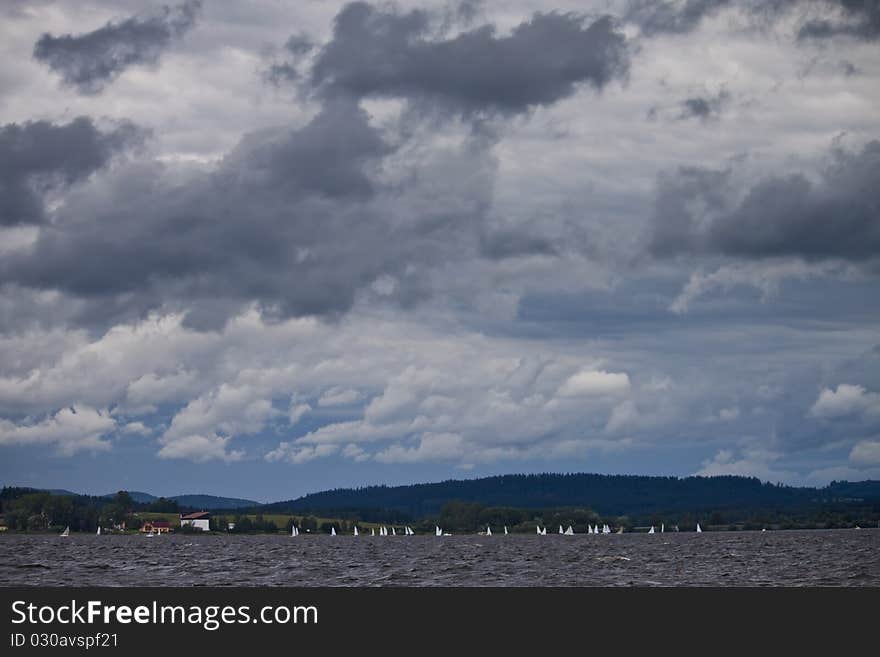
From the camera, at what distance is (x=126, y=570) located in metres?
151

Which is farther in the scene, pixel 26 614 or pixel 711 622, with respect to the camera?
pixel 711 622

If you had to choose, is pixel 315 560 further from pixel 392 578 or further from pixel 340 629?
pixel 340 629

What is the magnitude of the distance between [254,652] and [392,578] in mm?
80706

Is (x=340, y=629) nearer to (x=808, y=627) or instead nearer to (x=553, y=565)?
(x=808, y=627)

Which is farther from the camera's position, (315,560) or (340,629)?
(315,560)

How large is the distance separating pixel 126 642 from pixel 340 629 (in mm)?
9943

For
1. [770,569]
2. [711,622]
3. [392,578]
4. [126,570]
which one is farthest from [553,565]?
[711,622]

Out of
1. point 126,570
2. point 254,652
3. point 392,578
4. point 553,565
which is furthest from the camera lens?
point 553,565

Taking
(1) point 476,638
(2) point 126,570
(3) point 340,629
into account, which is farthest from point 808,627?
(2) point 126,570

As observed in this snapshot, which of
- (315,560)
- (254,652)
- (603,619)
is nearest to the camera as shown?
(254,652)

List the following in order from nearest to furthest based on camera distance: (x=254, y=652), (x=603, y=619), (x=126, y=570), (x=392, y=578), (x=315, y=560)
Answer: (x=254, y=652)
(x=603, y=619)
(x=392, y=578)
(x=126, y=570)
(x=315, y=560)

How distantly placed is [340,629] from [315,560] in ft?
445

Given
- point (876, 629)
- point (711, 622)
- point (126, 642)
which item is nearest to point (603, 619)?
point (711, 622)

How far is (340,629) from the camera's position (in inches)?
2413
